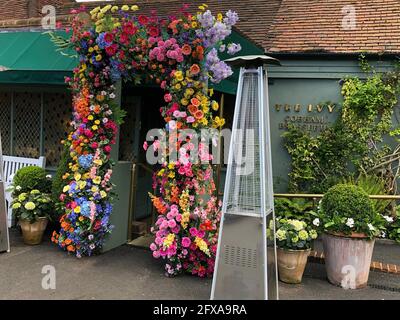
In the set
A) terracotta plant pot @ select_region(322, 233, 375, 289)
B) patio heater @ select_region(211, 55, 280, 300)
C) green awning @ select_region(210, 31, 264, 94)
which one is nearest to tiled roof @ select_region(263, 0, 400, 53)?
green awning @ select_region(210, 31, 264, 94)

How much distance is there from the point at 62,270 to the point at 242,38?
439cm

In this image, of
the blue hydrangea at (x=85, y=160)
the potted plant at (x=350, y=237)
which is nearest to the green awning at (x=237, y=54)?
the blue hydrangea at (x=85, y=160)

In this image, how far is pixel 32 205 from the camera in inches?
226

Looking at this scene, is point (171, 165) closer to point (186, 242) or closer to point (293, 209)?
point (186, 242)

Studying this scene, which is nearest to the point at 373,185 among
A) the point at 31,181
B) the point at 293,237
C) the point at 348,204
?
the point at 348,204

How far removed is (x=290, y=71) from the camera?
327 inches

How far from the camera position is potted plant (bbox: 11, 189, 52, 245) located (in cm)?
580

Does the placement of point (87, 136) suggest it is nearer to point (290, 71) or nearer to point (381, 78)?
point (290, 71)

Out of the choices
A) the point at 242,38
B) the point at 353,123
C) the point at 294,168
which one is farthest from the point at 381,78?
the point at 242,38

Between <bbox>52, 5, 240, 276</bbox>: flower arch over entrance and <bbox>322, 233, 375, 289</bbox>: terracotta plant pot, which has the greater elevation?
<bbox>52, 5, 240, 276</bbox>: flower arch over entrance

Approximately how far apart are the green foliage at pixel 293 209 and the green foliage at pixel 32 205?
3.45 metres

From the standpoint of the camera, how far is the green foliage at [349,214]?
461 cm

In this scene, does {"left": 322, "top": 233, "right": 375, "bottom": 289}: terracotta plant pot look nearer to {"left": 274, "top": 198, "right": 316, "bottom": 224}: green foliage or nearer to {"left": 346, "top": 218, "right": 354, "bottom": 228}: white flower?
{"left": 346, "top": 218, "right": 354, "bottom": 228}: white flower

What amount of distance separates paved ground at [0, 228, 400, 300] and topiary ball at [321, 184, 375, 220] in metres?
0.88
